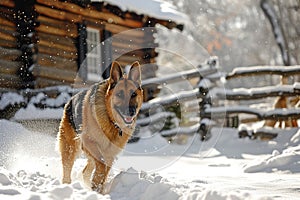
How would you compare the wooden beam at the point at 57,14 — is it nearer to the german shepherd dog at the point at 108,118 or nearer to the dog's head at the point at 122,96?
the german shepherd dog at the point at 108,118

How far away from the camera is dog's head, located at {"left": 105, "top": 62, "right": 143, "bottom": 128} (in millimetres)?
5047

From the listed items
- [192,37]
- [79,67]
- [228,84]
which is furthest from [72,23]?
[228,84]

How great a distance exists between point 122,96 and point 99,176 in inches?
34.5

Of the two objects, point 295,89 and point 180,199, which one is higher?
point 295,89

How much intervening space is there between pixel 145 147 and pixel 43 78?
10.9 feet

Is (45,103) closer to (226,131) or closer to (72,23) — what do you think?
(72,23)

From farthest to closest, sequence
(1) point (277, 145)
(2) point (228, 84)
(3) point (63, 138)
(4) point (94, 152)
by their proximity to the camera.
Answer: (2) point (228, 84), (1) point (277, 145), (3) point (63, 138), (4) point (94, 152)

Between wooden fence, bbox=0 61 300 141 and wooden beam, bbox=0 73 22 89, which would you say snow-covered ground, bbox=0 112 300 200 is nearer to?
wooden fence, bbox=0 61 300 141

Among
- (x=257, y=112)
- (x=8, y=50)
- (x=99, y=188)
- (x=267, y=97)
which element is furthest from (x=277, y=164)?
(x=8, y=50)

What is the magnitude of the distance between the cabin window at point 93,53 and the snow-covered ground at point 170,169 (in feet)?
9.49

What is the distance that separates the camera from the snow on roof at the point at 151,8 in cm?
1358

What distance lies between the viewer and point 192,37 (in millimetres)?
36375

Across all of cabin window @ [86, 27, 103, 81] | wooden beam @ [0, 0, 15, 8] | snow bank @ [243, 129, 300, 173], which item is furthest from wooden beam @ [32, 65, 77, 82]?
snow bank @ [243, 129, 300, 173]

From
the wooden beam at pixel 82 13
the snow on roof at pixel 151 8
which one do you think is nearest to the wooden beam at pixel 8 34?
the wooden beam at pixel 82 13
